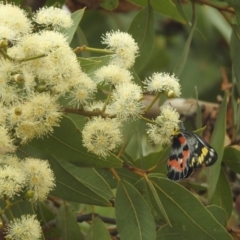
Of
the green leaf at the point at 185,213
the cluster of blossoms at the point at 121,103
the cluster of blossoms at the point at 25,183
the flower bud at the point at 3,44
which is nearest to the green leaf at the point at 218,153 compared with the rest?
the green leaf at the point at 185,213

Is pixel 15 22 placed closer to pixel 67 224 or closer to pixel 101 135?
pixel 101 135

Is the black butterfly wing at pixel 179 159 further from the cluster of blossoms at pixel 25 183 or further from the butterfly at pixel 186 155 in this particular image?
the cluster of blossoms at pixel 25 183

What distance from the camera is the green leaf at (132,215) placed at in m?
0.99

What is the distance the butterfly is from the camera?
0.94 metres

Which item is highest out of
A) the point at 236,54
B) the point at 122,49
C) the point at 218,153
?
the point at 122,49

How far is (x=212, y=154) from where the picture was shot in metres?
0.97

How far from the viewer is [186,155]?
0.94m

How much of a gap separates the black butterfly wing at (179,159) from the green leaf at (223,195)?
0.24m

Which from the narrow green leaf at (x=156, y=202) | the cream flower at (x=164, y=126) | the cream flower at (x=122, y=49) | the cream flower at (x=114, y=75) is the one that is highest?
the cream flower at (x=122, y=49)

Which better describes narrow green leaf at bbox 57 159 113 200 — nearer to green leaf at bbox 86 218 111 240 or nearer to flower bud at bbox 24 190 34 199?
green leaf at bbox 86 218 111 240

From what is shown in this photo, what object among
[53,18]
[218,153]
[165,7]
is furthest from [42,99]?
[165,7]

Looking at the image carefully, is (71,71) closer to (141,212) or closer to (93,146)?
(93,146)

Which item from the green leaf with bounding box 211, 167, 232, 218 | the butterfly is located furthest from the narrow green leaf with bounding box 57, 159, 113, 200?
the green leaf with bounding box 211, 167, 232, 218

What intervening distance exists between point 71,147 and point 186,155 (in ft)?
0.50
